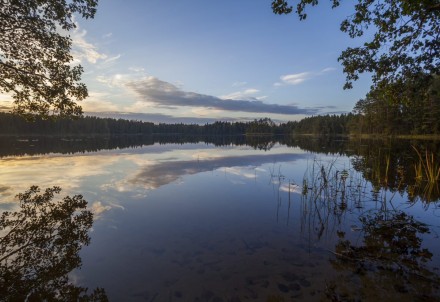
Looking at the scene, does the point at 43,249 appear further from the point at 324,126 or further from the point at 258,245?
the point at 324,126

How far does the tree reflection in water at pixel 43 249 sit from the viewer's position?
488cm

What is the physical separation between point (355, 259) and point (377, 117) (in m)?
98.3

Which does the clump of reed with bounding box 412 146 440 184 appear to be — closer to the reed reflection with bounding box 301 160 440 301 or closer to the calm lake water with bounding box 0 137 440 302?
the calm lake water with bounding box 0 137 440 302

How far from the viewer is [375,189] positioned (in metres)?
14.0

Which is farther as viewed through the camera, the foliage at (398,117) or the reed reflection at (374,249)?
the foliage at (398,117)

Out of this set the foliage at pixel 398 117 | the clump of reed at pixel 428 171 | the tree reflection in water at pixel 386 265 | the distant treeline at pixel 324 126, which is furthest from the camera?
the distant treeline at pixel 324 126

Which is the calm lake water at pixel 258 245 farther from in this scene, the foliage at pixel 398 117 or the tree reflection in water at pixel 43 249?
the foliage at pixel 398 117

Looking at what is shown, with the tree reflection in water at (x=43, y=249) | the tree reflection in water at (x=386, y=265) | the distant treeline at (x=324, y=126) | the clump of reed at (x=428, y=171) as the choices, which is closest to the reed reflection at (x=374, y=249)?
the tree reflection in water at (x=386, y=265)

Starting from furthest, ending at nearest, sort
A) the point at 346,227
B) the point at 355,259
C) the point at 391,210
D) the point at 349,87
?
the point at 349,87 < the point at 391,210 < the point at 346,227 < the point at 355,259

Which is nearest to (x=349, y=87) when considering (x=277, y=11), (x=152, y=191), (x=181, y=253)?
(x=277, y=11)

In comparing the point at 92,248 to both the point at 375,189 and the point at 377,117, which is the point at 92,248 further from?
the point at 377,117

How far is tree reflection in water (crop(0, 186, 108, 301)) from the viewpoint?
16.0ft

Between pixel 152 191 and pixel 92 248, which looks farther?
pixel 152 191

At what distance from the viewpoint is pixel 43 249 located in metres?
6.64
